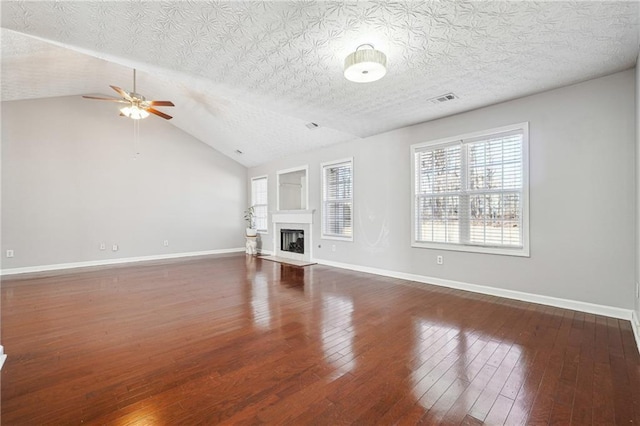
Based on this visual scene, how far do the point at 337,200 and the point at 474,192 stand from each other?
109 inches

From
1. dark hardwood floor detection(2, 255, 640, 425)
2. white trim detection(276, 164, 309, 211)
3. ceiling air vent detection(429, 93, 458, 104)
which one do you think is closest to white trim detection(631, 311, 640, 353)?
dark hardwood floor detection(2, 255, 640, 425)

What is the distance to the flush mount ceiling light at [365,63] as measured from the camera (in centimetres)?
238

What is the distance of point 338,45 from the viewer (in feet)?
8.21

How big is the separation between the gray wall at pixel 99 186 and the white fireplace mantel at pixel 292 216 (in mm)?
1783

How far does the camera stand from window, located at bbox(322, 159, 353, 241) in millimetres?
5762

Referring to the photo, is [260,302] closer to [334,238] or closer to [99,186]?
[334,238]

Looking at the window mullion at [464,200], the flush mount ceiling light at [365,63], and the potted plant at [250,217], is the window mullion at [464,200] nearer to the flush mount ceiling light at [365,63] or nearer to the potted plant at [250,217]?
the flush mount ceiling light at [365,63]

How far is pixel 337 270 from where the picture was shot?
5.57 metres

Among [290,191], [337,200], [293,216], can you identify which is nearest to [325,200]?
[337,200]

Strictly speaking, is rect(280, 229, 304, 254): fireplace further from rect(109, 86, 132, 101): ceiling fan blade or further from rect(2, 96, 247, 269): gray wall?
rect(109, 86, 132, 101): ceiling fan blade

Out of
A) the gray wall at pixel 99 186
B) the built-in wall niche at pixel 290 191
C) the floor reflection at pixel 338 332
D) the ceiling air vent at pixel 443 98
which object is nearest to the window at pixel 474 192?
the ceiling air vent at pixel 443 98

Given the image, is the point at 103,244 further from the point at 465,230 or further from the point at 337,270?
the point at 465,230

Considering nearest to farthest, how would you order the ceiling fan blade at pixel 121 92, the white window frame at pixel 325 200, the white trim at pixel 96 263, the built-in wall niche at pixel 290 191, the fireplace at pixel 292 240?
the ceiling fan blade at pixel 121 92
the white trim at pixel 96 263
the white window frame at pixel 325 200
the fireplace at pixel 292 240
the built-in wall niche at pixel 290 191

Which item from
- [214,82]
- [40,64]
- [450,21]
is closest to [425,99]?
[450,21]
